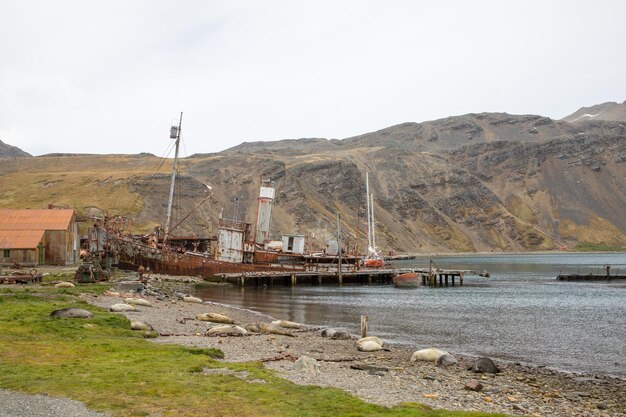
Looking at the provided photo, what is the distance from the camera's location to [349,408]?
13.8m

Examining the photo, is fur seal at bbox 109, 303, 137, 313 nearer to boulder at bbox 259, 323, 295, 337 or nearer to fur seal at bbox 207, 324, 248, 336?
fur seal at bbox 207, 324, 248, 336

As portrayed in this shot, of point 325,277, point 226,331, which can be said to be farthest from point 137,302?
point 325,277

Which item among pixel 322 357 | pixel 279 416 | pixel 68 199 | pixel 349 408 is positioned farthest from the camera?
pixel 68 199

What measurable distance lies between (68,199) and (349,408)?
416ft

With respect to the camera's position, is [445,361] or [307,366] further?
[445,361]

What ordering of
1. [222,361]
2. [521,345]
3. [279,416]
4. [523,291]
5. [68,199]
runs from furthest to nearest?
[68,199]
[523,291]
[521,345]
[222,361]
[279,416]

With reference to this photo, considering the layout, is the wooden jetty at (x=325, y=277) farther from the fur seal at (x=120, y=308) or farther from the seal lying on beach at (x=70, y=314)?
the seal lying on beach at (x=70, y=314)

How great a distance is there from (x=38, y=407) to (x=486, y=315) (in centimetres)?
3957

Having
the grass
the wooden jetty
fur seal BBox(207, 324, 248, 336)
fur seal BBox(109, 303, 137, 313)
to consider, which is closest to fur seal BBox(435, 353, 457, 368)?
the grass

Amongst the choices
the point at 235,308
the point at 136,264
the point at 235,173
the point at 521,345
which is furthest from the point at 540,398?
the point at 235,173

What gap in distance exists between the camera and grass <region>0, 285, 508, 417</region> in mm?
13109

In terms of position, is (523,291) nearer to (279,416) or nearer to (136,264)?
(136,264)

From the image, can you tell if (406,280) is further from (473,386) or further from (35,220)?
(473,386)

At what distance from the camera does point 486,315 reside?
152 ft
